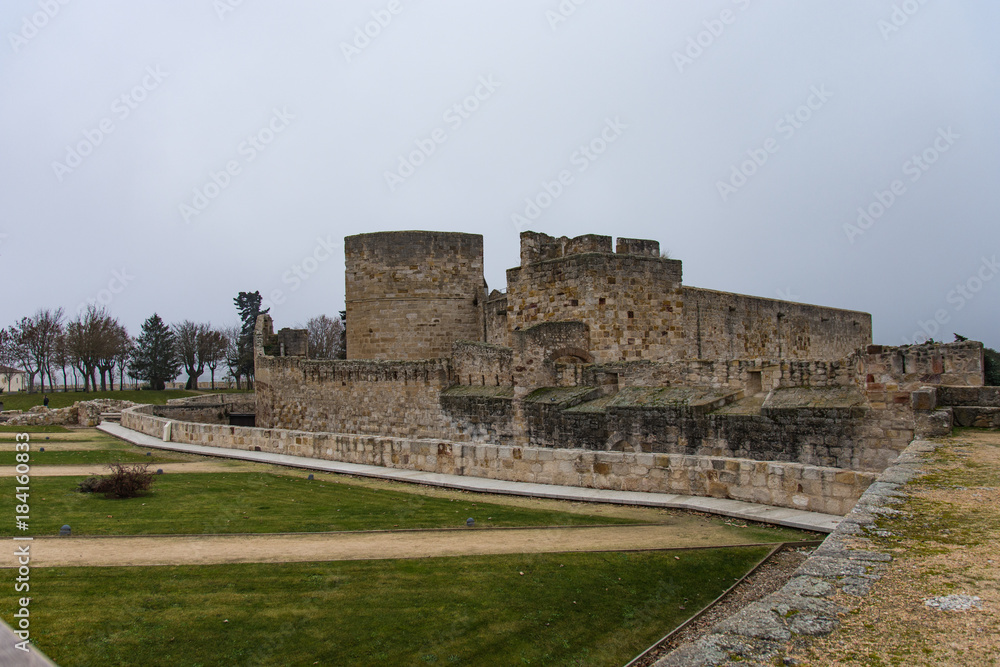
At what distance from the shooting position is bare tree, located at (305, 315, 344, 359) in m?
62.1

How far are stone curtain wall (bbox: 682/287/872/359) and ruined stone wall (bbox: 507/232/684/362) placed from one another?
1831 millimetres

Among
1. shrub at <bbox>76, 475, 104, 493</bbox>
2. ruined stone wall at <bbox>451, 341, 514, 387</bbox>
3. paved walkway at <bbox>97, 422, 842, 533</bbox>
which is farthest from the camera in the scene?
ruined stone wall at <bbox>451, 341, 514, 387</bbox>

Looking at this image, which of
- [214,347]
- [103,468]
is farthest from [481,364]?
[214,347]

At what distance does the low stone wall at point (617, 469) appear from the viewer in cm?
806

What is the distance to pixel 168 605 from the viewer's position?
208 inches

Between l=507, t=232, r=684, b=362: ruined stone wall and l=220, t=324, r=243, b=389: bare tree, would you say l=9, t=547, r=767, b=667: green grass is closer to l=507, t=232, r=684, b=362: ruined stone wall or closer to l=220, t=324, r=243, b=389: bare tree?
l=507, t=232, r=684, b=362: ruined stone wall

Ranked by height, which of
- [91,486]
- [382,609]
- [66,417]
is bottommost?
[66,417]

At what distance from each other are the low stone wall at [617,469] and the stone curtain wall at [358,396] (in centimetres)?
421

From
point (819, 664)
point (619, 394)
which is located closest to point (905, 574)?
point (819, 664)

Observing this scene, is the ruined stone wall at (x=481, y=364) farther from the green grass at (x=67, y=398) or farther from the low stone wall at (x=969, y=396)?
the green grass at (x=67, y=398)

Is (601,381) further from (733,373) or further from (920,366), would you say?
(920,366)

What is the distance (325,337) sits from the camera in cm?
6825

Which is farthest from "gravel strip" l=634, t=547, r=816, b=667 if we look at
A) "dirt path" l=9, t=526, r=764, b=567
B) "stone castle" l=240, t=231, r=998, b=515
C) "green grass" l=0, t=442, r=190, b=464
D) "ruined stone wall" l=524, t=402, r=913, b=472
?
"green grass" l=0, t=442, r=190, b=464

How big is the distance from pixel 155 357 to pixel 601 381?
61.6m
